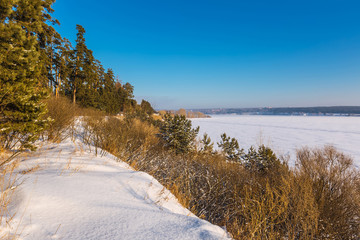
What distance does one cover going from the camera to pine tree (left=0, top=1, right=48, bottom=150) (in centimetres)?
298

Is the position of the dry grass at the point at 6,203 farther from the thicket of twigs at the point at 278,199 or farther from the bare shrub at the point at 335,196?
the bare shrub at the point at 335,196

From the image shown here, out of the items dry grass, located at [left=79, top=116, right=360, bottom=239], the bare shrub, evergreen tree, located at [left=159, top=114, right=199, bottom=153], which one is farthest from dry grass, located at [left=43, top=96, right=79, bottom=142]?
the bare shrub

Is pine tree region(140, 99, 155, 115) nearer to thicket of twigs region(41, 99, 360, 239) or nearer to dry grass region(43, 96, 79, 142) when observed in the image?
dry grass region(43, 96, 79, 142)

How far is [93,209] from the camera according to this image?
1651 millimetres

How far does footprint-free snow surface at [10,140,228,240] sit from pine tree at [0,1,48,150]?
1138 millimetres

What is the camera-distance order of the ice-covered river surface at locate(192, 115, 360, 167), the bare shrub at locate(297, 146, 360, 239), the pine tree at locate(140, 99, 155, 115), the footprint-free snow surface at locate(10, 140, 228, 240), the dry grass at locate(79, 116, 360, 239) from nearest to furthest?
the footprint-free snow surface at locate(10, 140, 228, 240) → the dry grass at locate(79, 116, 360, 239) → the bare shrub at locate(297, 146, 360, 239) → the pine tree at locate(140, 99, 155, 115) → the ice-covered river surface at locate(192, 115, 360, 167)

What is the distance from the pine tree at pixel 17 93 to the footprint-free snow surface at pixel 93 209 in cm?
114

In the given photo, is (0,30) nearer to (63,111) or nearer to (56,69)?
(63,111)

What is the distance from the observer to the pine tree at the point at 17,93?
2.98 metres

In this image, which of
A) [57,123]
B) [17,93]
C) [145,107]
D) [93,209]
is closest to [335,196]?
[93,209]

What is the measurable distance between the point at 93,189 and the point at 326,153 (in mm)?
6833

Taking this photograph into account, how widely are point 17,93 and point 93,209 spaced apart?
2.97 meters

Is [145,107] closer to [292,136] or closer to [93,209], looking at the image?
[93,209]

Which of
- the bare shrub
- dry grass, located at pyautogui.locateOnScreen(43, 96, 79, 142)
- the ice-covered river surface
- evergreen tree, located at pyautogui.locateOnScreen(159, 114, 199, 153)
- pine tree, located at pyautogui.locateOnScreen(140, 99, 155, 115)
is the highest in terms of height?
pine tree, located at pyautogui.locateOnScreen(140, 99, 155, 115)
